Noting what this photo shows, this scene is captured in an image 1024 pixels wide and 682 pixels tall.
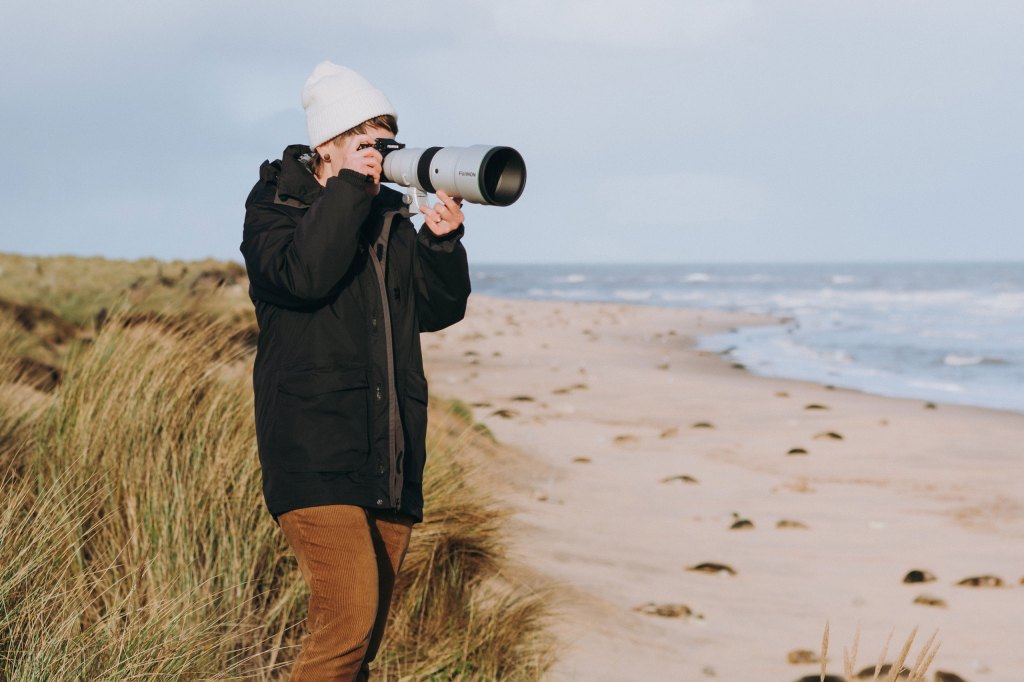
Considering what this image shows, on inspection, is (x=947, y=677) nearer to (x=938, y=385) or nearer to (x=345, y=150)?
(x=345, y=150)

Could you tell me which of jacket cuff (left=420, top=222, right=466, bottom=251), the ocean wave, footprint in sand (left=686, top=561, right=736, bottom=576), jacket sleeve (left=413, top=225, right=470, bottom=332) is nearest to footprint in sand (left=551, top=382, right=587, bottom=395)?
footprint in sand (left=686, top=561, right=736, bottom=576)

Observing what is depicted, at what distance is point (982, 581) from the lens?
518cm

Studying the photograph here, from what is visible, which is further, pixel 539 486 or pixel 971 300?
pixel 971 300

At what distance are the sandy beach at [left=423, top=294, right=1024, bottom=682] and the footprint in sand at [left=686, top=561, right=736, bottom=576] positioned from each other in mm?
68

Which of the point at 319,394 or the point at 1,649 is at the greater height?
the point at 319,394

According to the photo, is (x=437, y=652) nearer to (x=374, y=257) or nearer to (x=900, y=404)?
(x=374, y=257)

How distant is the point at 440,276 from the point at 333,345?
1.14ft

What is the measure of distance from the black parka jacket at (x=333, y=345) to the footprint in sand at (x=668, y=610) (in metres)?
2.54

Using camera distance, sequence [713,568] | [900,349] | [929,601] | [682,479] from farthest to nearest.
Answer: [900,349] → [682,479] → [713,568] → [929,601]

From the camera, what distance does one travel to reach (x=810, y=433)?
9.70 meters

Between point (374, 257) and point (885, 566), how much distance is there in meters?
4.22

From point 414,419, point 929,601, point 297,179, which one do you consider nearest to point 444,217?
point 297,179

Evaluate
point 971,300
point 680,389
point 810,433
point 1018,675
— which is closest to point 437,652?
point 1018,675

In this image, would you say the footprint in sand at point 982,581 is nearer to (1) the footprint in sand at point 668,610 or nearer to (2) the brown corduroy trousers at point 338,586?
(1) the footprint in sand at point 668,610
